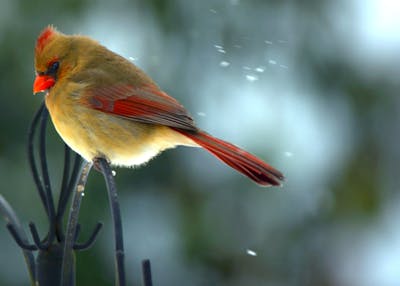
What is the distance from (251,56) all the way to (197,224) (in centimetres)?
81

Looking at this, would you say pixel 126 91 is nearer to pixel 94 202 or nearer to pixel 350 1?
pixel 94 202

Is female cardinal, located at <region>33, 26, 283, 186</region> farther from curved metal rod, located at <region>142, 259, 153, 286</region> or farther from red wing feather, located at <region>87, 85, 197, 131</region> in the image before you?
curved metal rod, located at <region>142, 259, 153, 286</region>

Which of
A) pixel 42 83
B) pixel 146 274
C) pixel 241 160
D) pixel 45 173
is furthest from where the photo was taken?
pixel 42 83

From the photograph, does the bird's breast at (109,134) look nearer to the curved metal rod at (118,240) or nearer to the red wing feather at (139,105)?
the red wing feather at (139,105)

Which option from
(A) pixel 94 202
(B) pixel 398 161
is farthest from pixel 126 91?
(B) pixel 398 161

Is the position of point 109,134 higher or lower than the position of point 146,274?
higher

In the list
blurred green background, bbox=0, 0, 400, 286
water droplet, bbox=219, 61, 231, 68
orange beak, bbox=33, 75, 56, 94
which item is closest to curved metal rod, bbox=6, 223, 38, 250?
orange beak, bbox=33, 75, 56, 94

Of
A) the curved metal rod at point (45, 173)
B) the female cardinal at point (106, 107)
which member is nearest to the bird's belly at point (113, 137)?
the female cardinal at point (106, 107)

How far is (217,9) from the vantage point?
3.95m

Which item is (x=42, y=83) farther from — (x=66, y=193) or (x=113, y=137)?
(x=66, y=193)

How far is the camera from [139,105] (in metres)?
2.81

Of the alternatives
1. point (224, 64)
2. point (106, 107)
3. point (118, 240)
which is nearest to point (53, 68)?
point (106, 107)

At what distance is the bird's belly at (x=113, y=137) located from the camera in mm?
2684

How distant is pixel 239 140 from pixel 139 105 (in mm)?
1144
